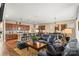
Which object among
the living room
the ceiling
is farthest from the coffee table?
the ceiling

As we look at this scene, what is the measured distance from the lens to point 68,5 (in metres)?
1.82

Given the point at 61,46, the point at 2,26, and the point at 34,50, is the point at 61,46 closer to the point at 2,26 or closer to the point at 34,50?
the point at 34,50

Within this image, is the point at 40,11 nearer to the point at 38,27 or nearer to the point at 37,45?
the point at 38,27

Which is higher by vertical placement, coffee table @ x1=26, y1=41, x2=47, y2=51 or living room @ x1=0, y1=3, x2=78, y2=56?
living room @ x1=0, y1=3, x2=78, y2=56

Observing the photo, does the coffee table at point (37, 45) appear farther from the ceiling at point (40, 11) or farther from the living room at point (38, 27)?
the ceiling at point (40, 11)

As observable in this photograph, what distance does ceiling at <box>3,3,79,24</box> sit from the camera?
1.81 meters

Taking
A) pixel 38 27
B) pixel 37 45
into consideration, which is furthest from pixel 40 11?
pixel 37 45

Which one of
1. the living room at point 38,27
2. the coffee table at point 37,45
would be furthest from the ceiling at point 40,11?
the coffee table at point 37,45

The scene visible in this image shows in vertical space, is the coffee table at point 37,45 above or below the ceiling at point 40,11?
below

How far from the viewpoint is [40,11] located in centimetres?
183

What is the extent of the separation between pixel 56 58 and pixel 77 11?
0.61 meters

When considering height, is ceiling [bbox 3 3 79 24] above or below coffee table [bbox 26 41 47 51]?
above

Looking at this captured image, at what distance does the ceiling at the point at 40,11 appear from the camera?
1.81 m

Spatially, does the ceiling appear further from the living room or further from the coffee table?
the coffee table
